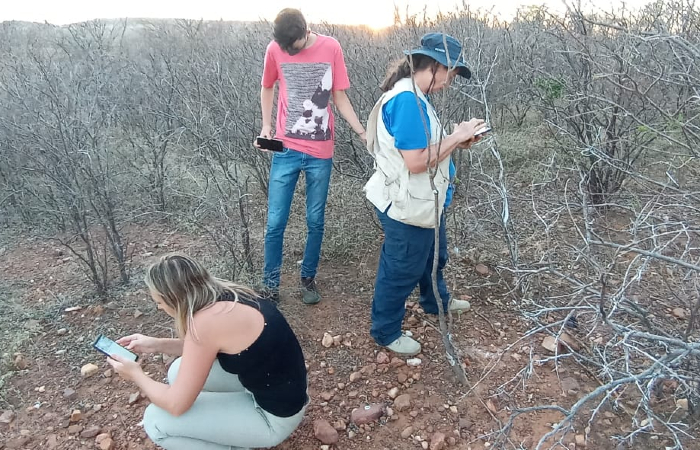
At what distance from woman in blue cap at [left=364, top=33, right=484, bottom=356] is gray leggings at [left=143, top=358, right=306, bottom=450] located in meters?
0.77

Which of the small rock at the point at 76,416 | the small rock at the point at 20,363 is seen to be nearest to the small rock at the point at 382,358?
the small rock at the point at 76,416

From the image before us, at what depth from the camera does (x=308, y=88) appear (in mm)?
2729

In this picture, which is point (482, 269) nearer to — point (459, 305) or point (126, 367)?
point (459, 305)

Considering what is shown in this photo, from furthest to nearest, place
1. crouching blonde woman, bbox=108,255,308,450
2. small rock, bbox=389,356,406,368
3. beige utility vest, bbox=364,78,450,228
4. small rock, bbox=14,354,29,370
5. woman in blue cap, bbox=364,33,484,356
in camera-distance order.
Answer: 1. small rock, bbox=14,354,29,370
2. small rock, bbox=389,356,406,368
3. beige utility vest, bbox=364,78,450,228
4. woman in blue cap, bbox=364,33,484,356
5. crouching blonde woman, bbox=108,255,308,450

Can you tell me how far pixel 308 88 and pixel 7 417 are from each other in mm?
2125

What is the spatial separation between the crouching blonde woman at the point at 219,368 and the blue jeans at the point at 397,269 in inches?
23.3

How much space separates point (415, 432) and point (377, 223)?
174 cm

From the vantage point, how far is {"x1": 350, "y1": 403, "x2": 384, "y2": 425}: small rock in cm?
222

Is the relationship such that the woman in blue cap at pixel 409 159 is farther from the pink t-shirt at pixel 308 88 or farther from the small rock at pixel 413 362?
the pink t-shirt at pixel 308 88

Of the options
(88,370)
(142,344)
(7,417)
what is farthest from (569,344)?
(7,417)

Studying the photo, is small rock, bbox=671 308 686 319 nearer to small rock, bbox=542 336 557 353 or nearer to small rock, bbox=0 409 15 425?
small rock, bbox=542 336 557 353

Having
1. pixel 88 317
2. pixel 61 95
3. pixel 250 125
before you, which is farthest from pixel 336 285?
pixel 61 95

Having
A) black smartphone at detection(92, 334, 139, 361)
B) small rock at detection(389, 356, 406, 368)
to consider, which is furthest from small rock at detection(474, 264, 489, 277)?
black smartphone at detection(92, 334, 139, 361)

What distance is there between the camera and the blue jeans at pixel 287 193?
2777mm
